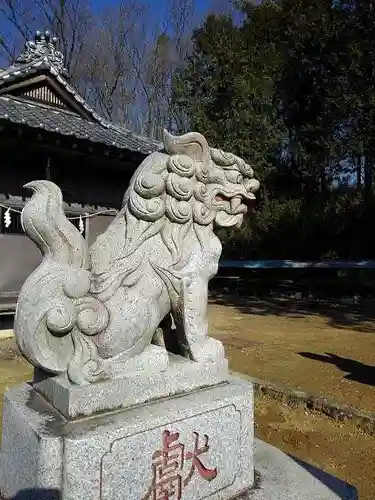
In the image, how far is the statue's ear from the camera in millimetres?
2260

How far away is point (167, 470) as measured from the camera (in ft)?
6.62

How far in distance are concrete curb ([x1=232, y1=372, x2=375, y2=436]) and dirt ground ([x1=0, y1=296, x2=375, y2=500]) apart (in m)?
0.06

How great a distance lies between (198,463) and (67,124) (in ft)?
23.2

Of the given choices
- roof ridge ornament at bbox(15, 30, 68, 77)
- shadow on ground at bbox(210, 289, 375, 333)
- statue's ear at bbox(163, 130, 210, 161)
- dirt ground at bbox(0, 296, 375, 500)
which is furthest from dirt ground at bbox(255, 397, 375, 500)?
roof ridge ornament at bbox(15, 30, 68, 77)

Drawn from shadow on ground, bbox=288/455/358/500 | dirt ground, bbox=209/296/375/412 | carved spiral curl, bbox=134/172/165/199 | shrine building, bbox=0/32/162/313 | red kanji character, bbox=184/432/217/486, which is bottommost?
dirt ground, bbox=209/296/375/412

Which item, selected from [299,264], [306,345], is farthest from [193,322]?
[299,264]

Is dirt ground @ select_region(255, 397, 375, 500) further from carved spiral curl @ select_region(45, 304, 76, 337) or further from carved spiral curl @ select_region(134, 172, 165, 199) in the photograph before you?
carved spiral curl @ select_region(134, 172, 165, 199)

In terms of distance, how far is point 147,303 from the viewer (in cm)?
215

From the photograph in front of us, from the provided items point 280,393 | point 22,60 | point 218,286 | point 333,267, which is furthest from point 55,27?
point 280,393

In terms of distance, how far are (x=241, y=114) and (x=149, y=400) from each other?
46.4ft

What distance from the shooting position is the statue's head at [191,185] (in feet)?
7.27

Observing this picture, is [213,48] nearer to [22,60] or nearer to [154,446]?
[22,60]

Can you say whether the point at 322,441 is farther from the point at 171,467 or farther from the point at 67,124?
the point at 67,124

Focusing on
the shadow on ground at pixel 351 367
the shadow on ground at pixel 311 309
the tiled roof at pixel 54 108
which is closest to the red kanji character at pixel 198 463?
the shadow on ground at pixel 351 367
